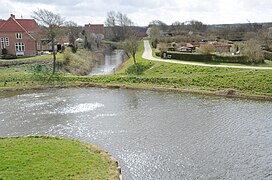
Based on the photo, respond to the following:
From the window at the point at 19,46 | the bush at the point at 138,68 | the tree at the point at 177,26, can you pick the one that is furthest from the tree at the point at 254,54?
the tree at the point at 177,26

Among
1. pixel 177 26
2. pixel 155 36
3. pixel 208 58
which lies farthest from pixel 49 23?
pixel 177 26

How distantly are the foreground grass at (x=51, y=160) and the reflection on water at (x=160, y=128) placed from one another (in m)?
1.40

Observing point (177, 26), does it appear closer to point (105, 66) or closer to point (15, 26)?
point (105, 66)

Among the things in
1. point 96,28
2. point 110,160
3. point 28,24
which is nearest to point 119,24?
point 96,28

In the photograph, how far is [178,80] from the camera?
35.0 m

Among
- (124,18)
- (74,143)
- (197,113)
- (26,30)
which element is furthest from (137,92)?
(124,18)

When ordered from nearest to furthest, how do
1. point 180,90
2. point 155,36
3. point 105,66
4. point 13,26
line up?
point 180,90 → point 13,26 → point 105,66 → point 155,36

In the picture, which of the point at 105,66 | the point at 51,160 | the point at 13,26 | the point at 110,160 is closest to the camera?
the point at 51,160

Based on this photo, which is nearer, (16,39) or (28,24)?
(16,39)

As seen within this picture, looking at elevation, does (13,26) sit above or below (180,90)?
above

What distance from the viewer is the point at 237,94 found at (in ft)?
96.3

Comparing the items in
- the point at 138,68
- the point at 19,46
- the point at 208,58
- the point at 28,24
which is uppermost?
the point at 28,24

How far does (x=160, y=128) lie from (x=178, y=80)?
49.9 ft

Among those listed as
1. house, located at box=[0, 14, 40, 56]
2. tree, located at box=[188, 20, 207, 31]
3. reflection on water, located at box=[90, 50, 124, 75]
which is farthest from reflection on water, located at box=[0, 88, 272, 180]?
tree, located at box=[188, 20, 207, 31]
